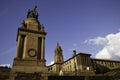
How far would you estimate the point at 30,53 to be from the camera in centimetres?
2175

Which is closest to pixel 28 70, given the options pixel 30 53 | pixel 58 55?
pixel 30 53

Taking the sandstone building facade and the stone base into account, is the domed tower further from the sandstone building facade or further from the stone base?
the stone base

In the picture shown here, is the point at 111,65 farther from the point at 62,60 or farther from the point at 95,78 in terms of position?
the point at 95,78

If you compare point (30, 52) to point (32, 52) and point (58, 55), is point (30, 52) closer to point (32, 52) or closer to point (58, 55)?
point (32, 52)

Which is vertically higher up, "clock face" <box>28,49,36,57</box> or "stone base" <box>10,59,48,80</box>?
"clock face" <box>28,49,36,57</box>

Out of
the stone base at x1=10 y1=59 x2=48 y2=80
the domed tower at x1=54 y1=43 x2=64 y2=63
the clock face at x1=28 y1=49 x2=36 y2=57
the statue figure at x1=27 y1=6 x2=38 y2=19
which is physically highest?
the statue figure at x1=27 y1=6 x2=38 y2=19

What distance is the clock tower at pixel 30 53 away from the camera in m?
19.7

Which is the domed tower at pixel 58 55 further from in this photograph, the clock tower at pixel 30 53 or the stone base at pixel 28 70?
the stone base at pixel 28 70

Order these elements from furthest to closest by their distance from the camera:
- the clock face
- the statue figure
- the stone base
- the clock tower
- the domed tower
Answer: the domed tower → the statue figure → the clock face → the clock tower → the stone base

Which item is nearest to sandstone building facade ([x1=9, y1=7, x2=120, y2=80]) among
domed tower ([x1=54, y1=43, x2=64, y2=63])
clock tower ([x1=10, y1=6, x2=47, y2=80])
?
clock tower ([x1=10, y1=6, x2=47, y2=80])

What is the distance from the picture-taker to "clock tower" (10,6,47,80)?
19686mm

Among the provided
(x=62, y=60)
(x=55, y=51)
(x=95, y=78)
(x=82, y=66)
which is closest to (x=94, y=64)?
(x=82, y=66)

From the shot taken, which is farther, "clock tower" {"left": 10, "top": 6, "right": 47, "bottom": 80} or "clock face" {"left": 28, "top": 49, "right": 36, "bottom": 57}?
"clock face" {"left": 28, "top": 49, "right": 36, "bottom": 57}

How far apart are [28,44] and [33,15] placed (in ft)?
25.3
